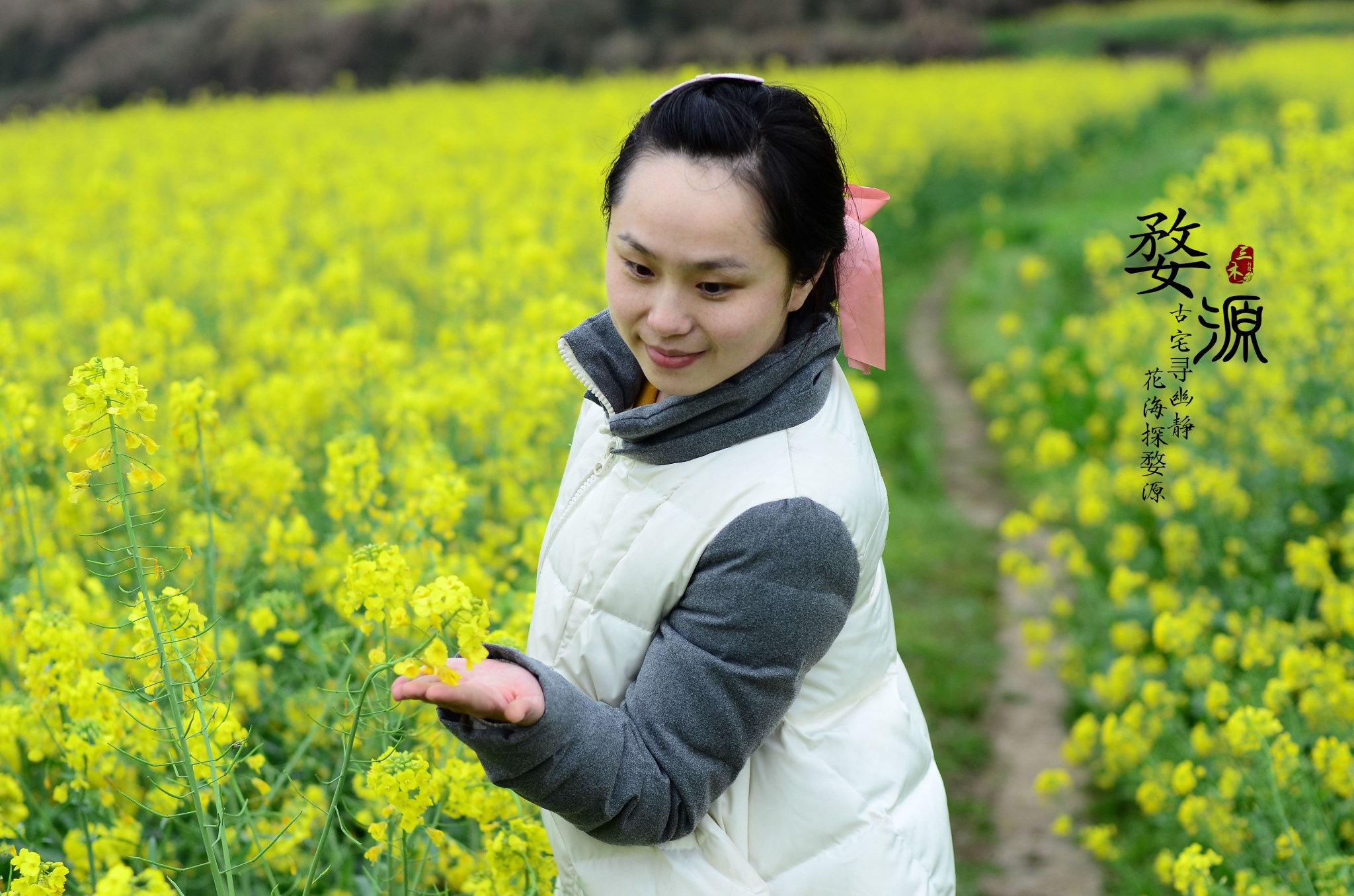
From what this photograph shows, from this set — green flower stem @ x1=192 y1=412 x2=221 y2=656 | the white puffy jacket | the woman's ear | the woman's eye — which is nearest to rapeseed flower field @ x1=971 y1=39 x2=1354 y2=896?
the white puffy jacket

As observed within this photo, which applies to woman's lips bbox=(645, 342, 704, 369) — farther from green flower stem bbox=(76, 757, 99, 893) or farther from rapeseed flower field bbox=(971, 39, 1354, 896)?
rapeseed flower field bbox=(971, 39, 1354, 896)

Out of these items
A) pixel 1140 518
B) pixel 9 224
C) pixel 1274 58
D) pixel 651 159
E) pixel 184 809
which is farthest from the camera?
pixel 1274 58

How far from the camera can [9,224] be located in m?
7.66

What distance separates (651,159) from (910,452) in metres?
4.89

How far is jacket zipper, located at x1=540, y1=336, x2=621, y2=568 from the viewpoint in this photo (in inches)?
65.1

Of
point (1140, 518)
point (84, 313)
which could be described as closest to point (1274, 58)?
point (1140, 518)

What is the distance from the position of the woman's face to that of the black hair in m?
0.02

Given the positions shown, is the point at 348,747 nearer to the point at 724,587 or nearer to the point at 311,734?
the point at 724,587

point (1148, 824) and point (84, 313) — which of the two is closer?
point (1148, 824)

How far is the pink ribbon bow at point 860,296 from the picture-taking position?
1.70m

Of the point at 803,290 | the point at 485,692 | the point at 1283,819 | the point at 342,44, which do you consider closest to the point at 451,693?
the point at 485,692

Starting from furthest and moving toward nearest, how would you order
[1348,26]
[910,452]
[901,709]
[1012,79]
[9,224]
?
[1348,26] → [1012,79] → [9,224] → [910,452] → [901,709]

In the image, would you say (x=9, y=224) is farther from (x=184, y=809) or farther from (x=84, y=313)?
→ (x=184, y=809)

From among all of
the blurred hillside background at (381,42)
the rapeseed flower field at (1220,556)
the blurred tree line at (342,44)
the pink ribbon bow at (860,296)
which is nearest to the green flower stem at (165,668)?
the pink ribbon bow at (860,296)
